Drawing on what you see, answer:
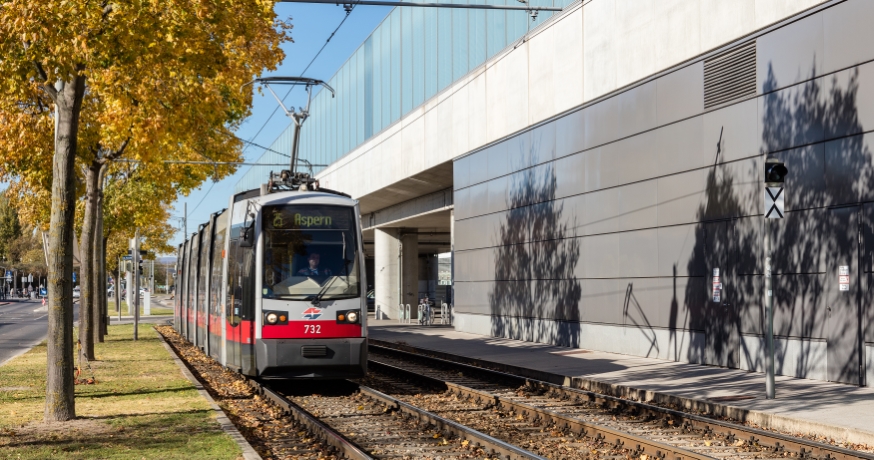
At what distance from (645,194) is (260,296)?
405 inches

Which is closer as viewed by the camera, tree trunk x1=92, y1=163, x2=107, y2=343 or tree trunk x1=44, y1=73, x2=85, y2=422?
tree trunk x1=44, y1=73, x2=85, y2=422

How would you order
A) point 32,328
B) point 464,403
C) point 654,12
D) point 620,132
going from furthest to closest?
point 32,328
point 620,132
point 654,12
point 464,403

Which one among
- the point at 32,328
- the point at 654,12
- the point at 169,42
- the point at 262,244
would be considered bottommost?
the point at 32,328

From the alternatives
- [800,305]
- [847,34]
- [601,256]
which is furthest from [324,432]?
[601,256]

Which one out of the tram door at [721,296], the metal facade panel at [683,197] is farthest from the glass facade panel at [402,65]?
the tram door at [721,296]

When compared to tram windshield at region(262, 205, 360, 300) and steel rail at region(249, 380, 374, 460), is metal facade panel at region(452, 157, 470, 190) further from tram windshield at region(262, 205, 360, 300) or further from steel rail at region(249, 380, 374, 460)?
steel rail at region(249, 380, 374, 460)

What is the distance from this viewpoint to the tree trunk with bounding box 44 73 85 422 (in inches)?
490

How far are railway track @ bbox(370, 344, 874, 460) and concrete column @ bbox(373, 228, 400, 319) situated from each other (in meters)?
33.8

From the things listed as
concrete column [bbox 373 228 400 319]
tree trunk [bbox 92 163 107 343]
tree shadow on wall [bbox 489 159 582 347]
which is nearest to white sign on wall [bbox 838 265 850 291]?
tree shadow on wall [bbox 489 159 582 347]

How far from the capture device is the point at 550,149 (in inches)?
1073

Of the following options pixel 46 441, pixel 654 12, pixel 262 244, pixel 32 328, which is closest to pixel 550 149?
pixel 654 12

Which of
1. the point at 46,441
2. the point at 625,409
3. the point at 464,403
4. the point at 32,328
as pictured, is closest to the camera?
the point at 46,441

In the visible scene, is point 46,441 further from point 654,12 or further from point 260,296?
point 654,12

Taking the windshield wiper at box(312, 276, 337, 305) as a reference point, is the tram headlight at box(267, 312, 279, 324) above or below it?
below
